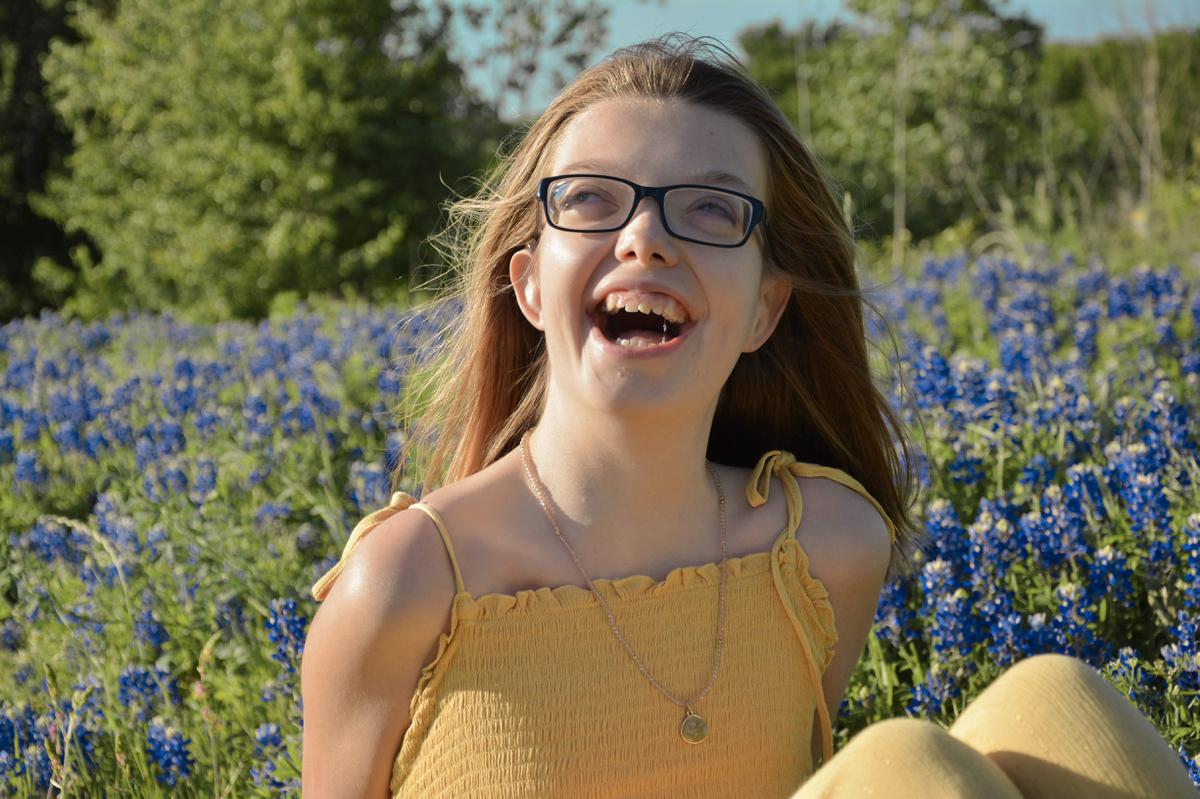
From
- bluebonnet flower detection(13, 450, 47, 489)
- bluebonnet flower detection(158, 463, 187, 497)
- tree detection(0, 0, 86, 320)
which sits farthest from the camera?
tree detection(0, 0, 86, 320)

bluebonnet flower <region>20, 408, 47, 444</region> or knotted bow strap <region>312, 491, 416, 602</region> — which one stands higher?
knotted bow strap <region>312, 491, 416, 602</region>

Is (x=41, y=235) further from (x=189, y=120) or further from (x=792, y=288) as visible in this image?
(x=792, y=288)

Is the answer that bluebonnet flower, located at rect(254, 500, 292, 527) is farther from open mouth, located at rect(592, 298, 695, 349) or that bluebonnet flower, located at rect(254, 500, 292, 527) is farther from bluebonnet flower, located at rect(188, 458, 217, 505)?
open mouth, located at rect(592, 298, 695, 349)

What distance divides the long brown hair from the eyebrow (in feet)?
0.39

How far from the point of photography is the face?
1835 millimetres

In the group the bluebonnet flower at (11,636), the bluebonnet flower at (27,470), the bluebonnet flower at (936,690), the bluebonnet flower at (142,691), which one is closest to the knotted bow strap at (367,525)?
the bluebonnet flower at (142,691)

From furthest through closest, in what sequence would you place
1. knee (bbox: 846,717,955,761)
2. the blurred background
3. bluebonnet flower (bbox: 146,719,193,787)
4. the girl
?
the blurred background, bluebonnet flower (bbox: 146,719,193,787), the girl, knee (bbox: 846,717,955,761)

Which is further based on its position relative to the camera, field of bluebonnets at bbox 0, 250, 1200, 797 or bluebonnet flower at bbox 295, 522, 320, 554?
bluebonnet flower at bbox 295, 522, 320, 554

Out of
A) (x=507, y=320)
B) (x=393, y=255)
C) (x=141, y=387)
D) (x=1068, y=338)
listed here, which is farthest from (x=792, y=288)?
(x=393, y=255)

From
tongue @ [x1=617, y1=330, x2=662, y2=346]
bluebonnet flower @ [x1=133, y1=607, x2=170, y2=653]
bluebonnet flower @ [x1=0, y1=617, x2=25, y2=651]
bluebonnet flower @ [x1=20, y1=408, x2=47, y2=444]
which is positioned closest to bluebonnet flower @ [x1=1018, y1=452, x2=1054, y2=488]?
tongue @ [x1=617, y1=330, x2=662, y2=346]

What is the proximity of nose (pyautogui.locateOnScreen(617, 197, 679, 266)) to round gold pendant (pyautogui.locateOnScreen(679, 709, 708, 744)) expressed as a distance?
2.11 ft

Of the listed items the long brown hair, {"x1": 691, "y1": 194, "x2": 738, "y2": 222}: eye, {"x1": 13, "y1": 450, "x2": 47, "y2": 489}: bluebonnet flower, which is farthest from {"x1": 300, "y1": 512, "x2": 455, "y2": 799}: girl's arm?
{"x1": 13, "y1": 450, "x2": 47, "y2": 489}: bluebonnet flower

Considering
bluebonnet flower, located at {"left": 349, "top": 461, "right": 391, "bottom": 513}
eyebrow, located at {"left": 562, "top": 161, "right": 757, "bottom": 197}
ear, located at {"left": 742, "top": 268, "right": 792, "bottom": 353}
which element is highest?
eyebrow, located at {"left": 562, "top": 161, "right": 757, "bottom": 197}

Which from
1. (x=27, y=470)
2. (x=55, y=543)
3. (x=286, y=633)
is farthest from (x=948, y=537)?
(x=27, y=470)
